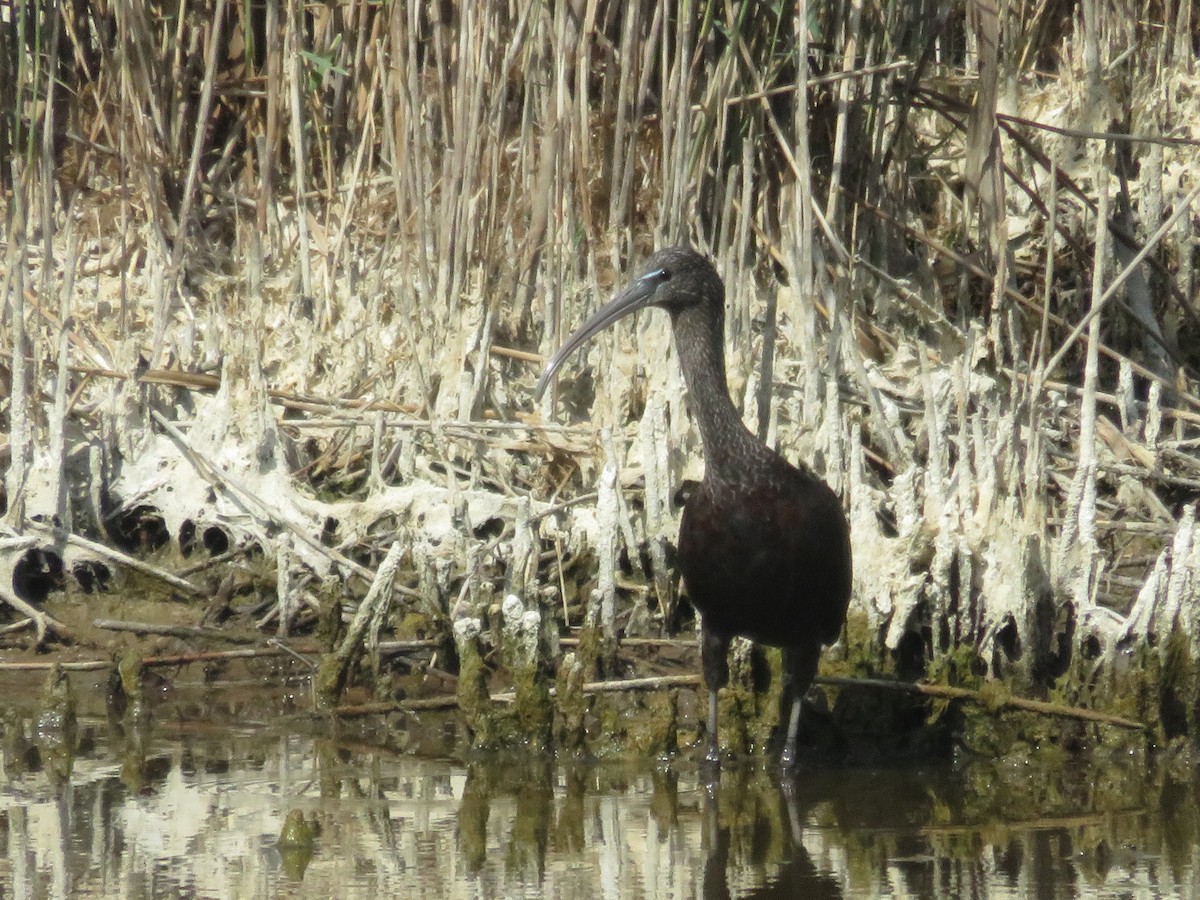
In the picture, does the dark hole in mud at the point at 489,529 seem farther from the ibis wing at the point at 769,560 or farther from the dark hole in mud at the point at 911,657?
the dark hole in mud at the point at 911,657

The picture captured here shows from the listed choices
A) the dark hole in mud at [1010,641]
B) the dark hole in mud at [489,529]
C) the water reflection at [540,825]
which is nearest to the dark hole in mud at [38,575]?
the water reflection at [540,825]

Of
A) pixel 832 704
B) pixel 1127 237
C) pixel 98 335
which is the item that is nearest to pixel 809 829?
pixel 832 704

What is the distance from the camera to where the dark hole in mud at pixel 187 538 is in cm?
638

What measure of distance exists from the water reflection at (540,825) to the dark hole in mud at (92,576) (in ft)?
2.55

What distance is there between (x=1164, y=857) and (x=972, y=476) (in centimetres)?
174

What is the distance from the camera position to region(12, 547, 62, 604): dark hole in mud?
6246 mm

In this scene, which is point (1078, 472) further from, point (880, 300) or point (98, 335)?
point (98, 335)

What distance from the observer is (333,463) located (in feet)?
21.7

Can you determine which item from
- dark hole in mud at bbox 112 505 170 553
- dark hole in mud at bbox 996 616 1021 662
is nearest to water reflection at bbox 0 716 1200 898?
dark hole in mud at bbox 996 616 1021 662

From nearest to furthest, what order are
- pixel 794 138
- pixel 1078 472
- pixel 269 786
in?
pixel 269 786, pixel 1078 472, pixel 794 138

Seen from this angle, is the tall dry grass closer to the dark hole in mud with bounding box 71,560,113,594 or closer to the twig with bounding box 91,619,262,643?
the dark hole in mud with bounding box 71,560,113,594

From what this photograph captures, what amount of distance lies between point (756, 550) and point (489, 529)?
1.47 meters

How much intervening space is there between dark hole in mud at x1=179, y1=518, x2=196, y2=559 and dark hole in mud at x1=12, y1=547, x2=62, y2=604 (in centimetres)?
43

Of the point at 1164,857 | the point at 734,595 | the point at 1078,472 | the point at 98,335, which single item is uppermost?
the point at 98,335
